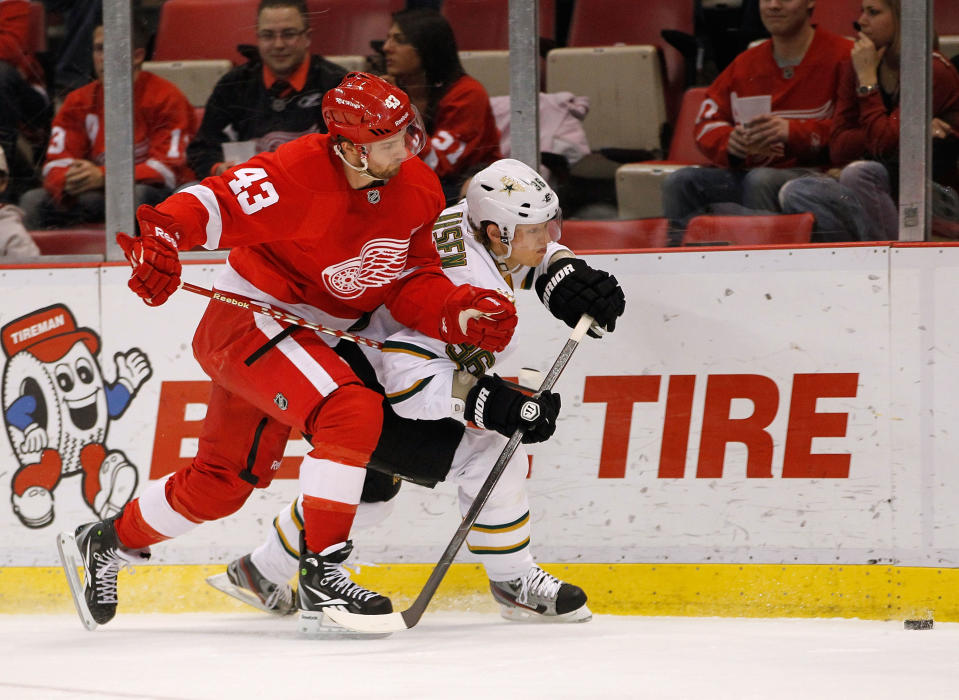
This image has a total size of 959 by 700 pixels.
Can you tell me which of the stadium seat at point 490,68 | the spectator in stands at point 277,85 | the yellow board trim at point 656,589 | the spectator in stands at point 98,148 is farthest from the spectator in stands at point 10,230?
the stadium seat at point 490,68

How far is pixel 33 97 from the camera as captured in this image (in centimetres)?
342

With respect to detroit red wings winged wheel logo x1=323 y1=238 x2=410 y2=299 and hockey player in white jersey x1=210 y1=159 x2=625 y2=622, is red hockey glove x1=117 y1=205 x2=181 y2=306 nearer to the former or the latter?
detroit red wings winged wheel logo x1=323 y1=238 x2=410 y2=299

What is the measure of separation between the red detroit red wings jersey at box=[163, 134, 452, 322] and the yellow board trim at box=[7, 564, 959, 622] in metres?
0.76

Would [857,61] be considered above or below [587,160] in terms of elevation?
above

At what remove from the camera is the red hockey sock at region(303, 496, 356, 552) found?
103 inches

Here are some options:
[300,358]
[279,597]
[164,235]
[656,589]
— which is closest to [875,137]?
[656,589]

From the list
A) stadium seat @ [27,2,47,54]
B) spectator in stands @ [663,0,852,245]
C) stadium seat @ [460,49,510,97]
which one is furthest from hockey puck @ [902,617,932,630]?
stadium seat @ [27,2,47,54]

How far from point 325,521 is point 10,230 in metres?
1.43

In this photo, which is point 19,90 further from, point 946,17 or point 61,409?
point 946,17

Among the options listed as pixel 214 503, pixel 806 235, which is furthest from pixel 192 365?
pixel 806 235

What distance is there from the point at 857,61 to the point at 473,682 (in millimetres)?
1754

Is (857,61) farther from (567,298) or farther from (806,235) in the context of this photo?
(567,298)

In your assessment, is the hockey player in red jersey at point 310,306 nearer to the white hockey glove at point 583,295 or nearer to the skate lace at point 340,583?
the skate lace at point 340,583

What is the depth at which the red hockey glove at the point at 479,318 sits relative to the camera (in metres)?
2.64
